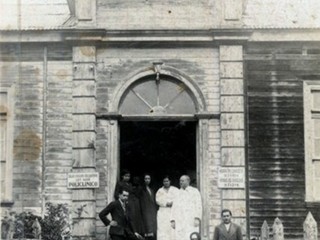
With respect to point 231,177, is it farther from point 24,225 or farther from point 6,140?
point 6,140

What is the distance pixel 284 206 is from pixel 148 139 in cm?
572

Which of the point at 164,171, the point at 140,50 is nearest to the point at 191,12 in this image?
the point at 140,50

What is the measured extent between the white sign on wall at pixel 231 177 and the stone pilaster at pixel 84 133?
2748 millimetres

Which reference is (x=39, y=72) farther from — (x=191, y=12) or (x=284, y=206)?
(x=284, y=206)

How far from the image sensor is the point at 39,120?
58.9 feet

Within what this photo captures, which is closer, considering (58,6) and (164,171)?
(58,6)

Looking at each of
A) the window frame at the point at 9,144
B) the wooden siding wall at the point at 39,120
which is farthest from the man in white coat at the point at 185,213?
the window frame at the point at 9,144

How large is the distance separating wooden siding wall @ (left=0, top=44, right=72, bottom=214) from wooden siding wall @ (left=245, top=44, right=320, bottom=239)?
4088 millimetres

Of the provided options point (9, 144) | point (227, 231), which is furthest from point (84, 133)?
point (227, 231)

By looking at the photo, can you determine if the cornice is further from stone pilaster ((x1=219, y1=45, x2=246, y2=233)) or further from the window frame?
the window frame

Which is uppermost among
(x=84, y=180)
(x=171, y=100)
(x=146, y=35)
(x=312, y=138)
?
(x=146, y=35)

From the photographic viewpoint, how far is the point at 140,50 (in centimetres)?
1788

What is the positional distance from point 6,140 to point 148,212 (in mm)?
3566

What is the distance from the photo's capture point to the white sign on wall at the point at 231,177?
17359 mm
